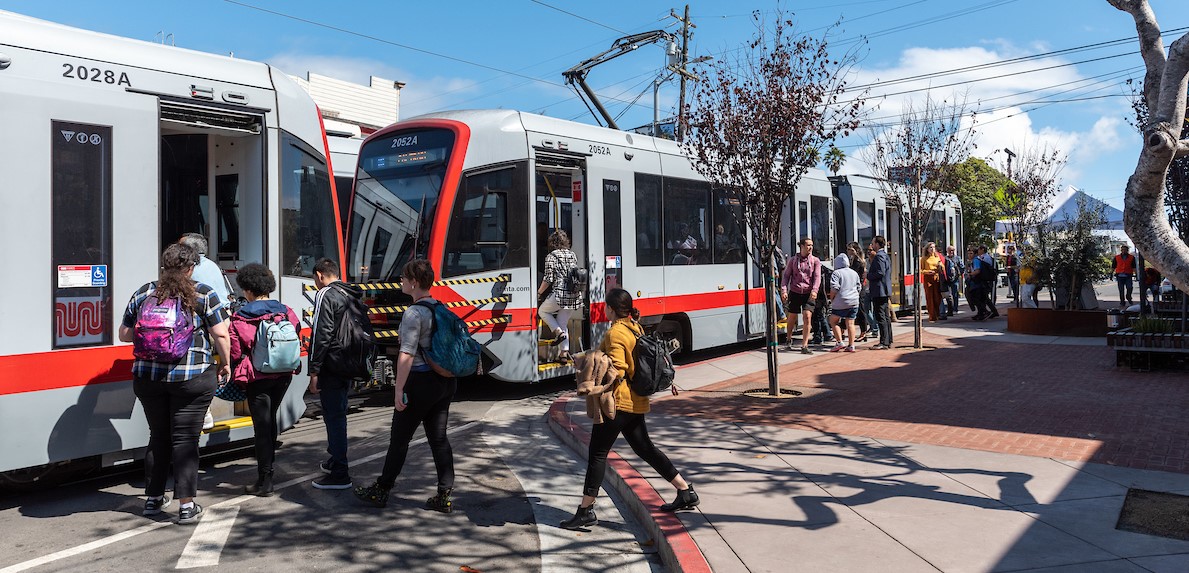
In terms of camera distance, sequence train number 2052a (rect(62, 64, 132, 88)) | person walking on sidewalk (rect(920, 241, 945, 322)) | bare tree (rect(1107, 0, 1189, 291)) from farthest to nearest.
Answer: person walking on sidewalk (rect(920, 241, 945, 322)) → train number 2052a (rect(62, 64, 132, 88)) → bare tree (rect(1107, 0, 1189, 291))

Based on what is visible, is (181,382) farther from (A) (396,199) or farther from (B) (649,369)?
(A) (396,199)

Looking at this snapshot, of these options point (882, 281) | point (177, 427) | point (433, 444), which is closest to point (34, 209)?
point (177, 427)

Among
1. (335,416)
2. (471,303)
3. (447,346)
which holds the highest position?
(471,303)

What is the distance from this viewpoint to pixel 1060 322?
15.2 m

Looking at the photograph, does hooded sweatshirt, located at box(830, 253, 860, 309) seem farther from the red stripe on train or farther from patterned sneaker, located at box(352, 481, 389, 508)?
the red stripe on train

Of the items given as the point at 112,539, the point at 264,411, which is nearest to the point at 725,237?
the point at 264,411

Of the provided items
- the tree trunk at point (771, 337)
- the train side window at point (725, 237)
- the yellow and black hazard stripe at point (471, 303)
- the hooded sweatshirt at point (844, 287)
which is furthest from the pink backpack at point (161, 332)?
the hooded sweatshirt at point (844, 287)

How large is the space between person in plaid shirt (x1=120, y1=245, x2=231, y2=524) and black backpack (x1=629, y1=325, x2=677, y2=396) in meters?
2.72

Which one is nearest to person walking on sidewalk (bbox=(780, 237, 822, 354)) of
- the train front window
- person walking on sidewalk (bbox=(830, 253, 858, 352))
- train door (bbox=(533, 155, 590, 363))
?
person walking on sidewalk (bbox=(830, 253, 858, 352))

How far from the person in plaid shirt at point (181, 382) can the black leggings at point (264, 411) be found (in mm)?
432

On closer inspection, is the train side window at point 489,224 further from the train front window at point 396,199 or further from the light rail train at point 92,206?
the light rail train at point 92,206

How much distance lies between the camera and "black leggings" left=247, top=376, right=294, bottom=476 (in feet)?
20.5

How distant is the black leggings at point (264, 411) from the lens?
6.23 m

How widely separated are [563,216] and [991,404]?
5.32 metres
